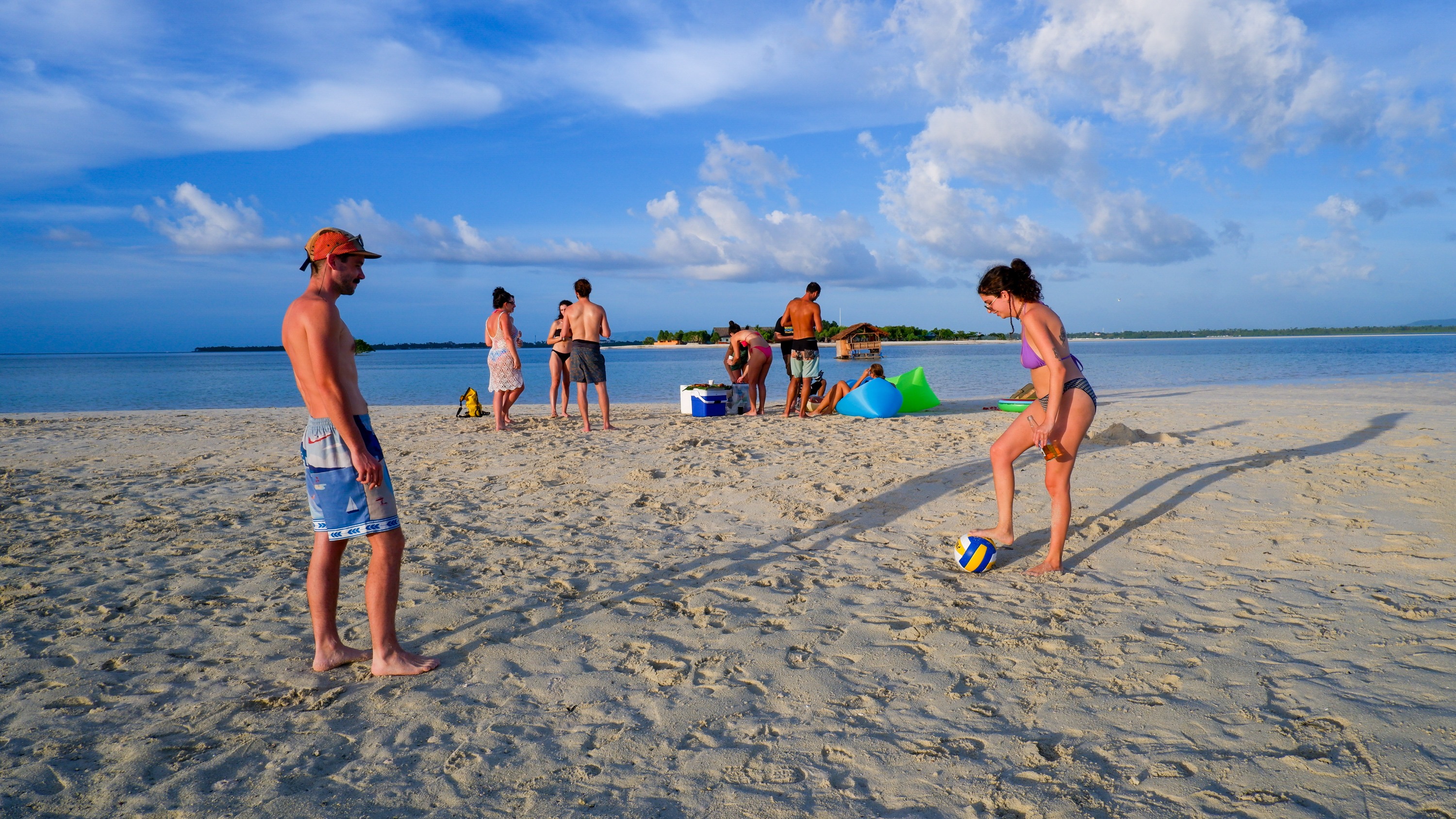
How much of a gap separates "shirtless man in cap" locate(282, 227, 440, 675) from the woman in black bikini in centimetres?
714

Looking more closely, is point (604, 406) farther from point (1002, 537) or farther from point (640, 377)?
point (640, 377)

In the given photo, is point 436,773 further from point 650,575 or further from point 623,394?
point 623,394

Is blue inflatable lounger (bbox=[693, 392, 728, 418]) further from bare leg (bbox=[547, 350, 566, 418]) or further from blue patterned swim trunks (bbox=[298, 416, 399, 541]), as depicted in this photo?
A: blue patterned swim trunks (bbox=[298, 416, 399, 541])

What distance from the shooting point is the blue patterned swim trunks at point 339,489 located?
2.74m

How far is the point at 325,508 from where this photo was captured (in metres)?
2.77

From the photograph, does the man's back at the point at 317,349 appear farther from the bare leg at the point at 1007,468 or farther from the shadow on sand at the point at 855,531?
the bare leg at the point at 1007,468

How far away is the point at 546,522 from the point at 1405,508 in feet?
19.2

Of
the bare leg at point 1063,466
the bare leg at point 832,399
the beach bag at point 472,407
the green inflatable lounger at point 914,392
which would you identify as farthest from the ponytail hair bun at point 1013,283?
the beach bag at point 472,407

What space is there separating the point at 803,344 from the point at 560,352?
3.53m

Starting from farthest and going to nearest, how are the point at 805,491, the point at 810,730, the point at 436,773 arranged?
the point at 805,491, the point at 810,730, the point at 436,773

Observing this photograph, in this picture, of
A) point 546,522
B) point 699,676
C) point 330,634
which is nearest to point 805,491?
point 546,522

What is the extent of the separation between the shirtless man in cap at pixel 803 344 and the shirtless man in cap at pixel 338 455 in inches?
322

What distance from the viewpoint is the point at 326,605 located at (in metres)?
2.97

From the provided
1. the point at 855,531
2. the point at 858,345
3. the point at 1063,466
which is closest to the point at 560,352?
the point at 855,531
